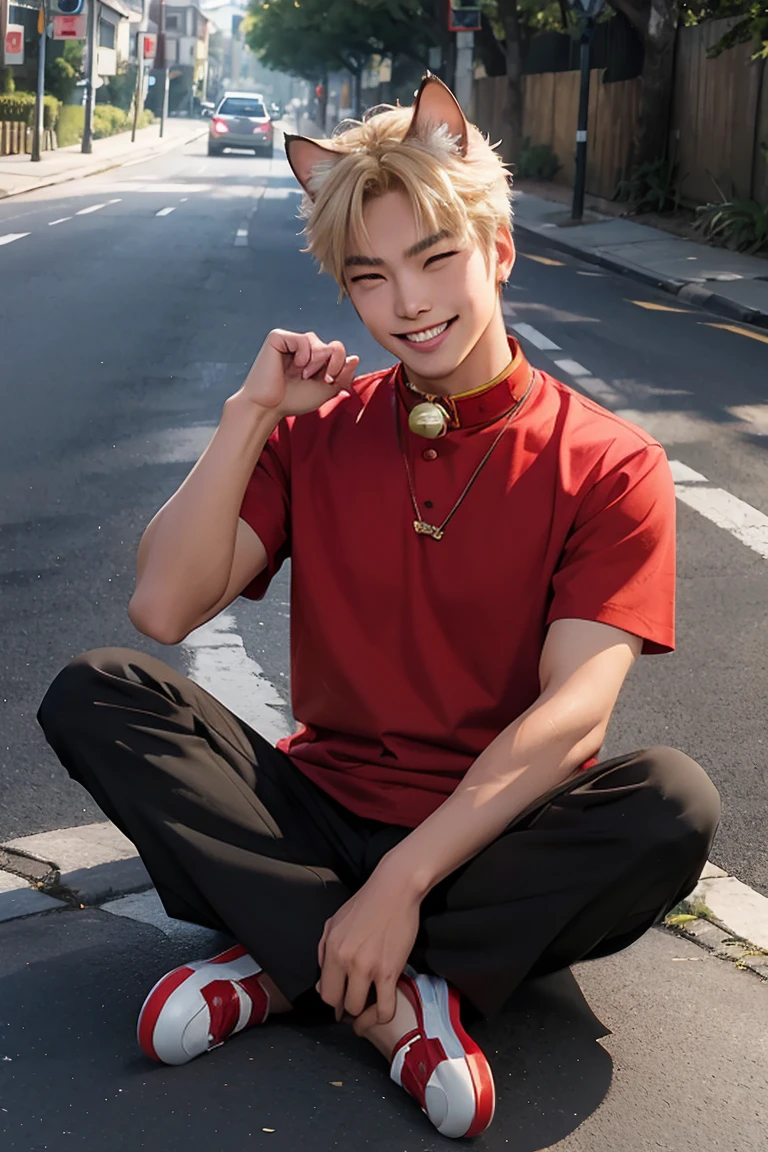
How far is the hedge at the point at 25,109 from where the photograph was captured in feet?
130

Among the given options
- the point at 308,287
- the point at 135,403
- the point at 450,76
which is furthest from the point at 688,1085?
the point at 450,76

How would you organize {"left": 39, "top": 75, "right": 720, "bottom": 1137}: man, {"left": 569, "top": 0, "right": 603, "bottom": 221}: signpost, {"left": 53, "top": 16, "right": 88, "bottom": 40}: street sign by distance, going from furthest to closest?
1. {"left": 53, "top": 16, "right": 88, "bottom": 40}: street sign
2. {"left": 569, "top": 0, "right": 603, "bottom": 221}: signpost
3. {"left": 39, "top": 75, "right": 720, "bottom": 1137}: man

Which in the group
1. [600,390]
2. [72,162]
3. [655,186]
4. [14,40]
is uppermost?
[14,40]

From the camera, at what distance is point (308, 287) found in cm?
1488

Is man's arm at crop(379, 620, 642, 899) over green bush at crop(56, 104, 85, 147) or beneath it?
beneath

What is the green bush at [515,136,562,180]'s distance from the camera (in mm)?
31781

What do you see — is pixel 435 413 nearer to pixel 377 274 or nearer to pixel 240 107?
pixel 377 274

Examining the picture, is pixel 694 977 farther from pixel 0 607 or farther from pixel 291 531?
pixel 0 607

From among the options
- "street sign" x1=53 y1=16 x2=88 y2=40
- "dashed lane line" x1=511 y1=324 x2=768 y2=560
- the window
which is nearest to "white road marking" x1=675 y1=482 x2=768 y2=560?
"dashed lane line" x1=511 y1=324 x2=768 y2=560

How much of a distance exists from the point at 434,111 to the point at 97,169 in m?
37.3

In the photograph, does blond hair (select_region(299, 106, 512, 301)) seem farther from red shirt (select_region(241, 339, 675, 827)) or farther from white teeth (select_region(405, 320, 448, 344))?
red shirt (select_region(241, 339, 675, 827))

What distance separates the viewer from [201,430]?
27.0ft

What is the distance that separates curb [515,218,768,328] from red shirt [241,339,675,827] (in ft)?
36.7

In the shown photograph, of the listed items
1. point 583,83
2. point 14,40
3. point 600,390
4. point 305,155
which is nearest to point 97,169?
point 14,40
